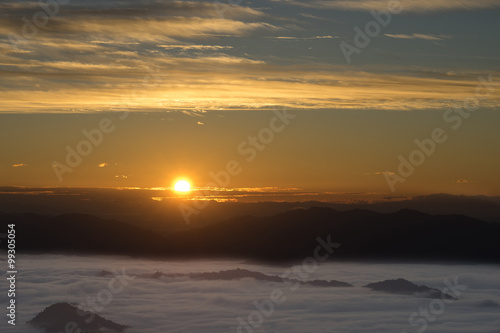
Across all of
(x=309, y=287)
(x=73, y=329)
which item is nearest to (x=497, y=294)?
(x=309, y=287)

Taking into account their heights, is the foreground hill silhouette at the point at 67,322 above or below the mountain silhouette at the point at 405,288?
below

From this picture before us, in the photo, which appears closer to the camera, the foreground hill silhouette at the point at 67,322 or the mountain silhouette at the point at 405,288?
the foreground hill silhouette at the point at 67,322

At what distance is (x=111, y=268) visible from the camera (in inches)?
5305

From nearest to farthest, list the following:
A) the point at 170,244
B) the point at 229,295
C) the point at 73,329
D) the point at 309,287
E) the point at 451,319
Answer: the point at 73,329 < the point at 451,319 < the point at 229,295 < the point at 309,287 < the point at 170,244

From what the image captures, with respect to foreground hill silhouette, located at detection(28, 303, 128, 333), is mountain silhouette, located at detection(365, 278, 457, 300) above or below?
above

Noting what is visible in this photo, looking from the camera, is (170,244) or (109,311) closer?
(109,311)

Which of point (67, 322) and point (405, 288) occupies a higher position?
point (405, 288)

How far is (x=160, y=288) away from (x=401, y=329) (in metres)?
49.9

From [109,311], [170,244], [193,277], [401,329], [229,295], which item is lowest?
[401,329]

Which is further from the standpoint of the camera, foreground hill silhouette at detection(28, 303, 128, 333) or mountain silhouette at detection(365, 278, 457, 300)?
mountain silhouette at detection(365, 278, 457, 300)

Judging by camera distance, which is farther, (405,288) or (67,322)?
(405,288)

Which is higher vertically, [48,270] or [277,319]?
[48,270]

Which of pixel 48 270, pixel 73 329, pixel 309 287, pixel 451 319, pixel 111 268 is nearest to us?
pixel 73 329

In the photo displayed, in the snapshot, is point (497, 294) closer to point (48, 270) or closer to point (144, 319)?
point (144, 319)
